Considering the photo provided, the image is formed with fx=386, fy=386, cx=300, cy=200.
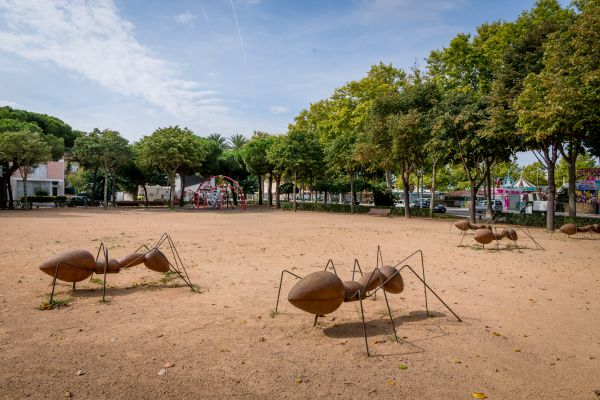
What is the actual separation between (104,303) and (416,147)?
23.7 m

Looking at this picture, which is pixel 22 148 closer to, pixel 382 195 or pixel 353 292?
pixel 382 195

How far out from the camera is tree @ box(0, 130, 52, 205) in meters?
31.4

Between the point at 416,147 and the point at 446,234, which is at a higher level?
the point at 416,147

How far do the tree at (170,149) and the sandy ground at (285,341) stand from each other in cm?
2946

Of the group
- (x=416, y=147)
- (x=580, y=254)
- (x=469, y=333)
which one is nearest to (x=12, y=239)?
(x=469, y=333)

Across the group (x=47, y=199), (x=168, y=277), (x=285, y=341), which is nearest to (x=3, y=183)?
(x=47, y=199)

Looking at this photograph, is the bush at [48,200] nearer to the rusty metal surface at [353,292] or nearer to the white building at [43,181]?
the white building at [43,181]

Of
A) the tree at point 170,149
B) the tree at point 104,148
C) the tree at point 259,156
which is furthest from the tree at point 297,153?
the tree at point 104,148

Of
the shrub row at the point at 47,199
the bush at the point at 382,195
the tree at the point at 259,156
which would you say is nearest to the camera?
the bush at the point at 382,195

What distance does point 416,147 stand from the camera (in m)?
26.4

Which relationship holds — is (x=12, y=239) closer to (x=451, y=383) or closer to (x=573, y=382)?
(x=451, y=383)

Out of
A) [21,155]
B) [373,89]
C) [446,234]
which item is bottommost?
[446,234]

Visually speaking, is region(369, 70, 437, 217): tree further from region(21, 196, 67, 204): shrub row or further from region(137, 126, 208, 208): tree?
region(21, 196, 67, 204): shrub row

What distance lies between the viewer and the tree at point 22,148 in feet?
103
